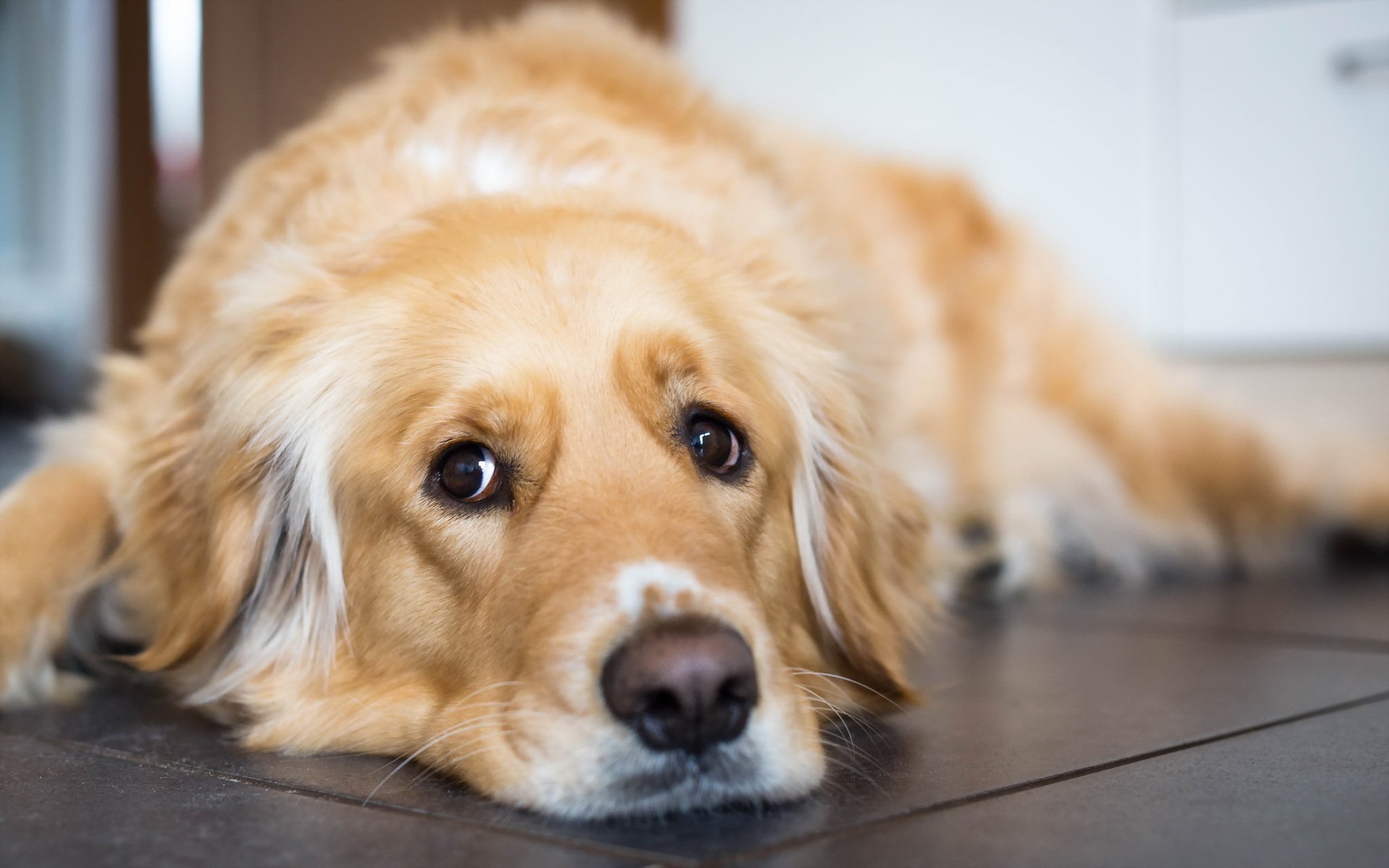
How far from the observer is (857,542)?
83.6 inches

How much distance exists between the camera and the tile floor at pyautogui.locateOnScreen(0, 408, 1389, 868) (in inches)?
52.0

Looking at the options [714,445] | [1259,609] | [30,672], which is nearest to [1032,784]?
[714,445]

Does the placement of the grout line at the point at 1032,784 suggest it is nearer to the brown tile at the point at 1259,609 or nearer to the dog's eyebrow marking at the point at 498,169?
the brown tile at the point at 1259,609

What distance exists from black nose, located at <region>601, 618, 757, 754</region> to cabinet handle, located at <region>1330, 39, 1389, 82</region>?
3.47 meters

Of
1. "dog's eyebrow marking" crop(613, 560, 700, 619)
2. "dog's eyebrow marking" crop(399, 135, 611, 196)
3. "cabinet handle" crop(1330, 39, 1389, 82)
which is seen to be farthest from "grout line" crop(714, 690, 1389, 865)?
"cabinet handle" crop(1330, 39, 1389, 82)

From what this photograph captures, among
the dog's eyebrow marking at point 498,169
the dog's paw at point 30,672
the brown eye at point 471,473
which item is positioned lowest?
the dog's paw at point 30,672

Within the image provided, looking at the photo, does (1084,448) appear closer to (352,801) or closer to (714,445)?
(714,445)

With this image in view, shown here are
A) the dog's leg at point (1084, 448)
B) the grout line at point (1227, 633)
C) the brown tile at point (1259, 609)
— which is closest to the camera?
the grout line at point (1227, 633)

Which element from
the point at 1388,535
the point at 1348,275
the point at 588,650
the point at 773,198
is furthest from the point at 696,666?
the point at 1348,275

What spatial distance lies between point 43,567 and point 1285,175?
3.61 meters

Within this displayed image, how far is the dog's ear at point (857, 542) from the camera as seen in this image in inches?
80.6

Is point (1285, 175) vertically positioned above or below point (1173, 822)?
above

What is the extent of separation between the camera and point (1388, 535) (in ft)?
12.6

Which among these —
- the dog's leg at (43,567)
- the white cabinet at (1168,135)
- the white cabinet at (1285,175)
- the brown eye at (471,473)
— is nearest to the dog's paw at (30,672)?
the dog's leg at (43,567)
